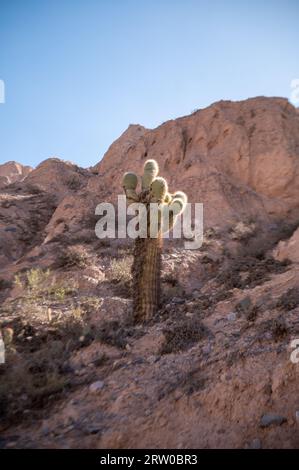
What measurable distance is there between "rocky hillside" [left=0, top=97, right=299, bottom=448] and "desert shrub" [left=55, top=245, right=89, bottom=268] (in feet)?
0.13

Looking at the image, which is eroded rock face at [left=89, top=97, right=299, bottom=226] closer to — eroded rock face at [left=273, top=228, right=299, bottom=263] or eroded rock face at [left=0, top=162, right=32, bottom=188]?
eroded rock face at [left=273, top=228, right=299, bottom=263]

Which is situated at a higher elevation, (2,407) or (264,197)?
(264,197)

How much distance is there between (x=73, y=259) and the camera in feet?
33.0

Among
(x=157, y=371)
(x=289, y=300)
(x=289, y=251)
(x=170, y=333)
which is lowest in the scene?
(x=157, y=371)

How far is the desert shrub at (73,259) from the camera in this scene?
9.94 meters

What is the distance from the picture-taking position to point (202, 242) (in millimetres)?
11500

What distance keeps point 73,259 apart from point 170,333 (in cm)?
510

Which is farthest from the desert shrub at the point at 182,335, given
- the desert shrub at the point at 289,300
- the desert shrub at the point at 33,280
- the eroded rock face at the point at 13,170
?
the eroded rock face at the point at 13,170

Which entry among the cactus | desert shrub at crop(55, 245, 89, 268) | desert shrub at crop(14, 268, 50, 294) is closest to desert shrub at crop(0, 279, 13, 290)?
desert shrub at crop(14, 268, 50, 294)

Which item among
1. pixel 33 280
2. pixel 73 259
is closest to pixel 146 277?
pixel 33 280

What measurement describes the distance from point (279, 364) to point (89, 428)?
6.11 feet

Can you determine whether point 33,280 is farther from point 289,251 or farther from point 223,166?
point 223,166
